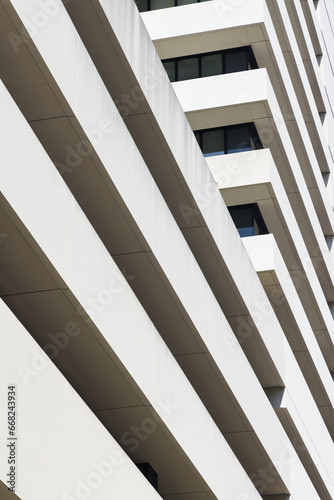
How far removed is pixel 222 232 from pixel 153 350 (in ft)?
21.3

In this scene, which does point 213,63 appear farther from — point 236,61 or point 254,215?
point 254,215

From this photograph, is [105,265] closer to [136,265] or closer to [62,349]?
[62,349]

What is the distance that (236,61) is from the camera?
30453 mm

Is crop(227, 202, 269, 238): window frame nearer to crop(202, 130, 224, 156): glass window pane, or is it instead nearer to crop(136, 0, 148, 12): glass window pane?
crop(202, 130, 224, 156): glass window pane

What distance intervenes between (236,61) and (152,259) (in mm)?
13062

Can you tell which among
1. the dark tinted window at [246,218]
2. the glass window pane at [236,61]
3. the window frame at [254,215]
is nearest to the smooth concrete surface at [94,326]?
the dark tinted window at [246,218]

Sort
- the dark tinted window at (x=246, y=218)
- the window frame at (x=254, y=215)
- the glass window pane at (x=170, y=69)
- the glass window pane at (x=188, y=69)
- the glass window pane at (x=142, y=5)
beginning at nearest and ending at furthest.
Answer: the dark tinted window at (x=246, y=218)
the window frame at (x=254, y=215)
the glass window pane at (x=188, y=69)
the glass window pane at (x=170, y=69)
the glass window pane at (x=142, y=5)

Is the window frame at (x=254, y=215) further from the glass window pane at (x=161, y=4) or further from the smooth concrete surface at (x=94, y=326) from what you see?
the smooth concrete surface at (x=94, y=326)

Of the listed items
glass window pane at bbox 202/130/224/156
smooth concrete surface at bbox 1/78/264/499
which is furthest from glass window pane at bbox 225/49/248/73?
smooth concrete surface at bbox 1/78/264/499

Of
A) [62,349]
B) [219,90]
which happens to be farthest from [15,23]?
[219,90]

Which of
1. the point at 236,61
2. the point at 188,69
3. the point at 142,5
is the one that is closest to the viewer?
the point at 236,61

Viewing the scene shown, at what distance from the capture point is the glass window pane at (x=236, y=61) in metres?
30.4

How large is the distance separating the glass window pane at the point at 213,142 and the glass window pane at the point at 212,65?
2080 millimetres

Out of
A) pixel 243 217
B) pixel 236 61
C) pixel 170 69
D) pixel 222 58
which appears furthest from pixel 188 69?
pixel 243 217
